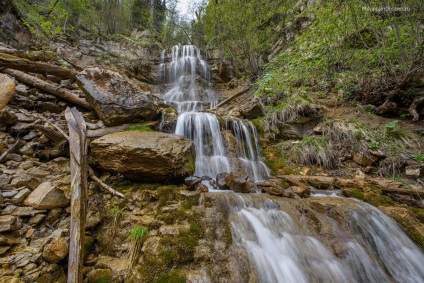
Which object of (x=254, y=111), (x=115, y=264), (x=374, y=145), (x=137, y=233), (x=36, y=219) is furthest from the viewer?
(x=254, y=111)

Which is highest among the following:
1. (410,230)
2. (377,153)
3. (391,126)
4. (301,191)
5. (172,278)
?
(391,126)

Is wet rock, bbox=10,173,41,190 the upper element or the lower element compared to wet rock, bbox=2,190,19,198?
upper

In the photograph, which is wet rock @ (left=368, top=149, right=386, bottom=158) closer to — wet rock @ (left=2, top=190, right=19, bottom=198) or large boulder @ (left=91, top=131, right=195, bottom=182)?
large boulder @ (left=91, top=131, right=195, bottom=182)

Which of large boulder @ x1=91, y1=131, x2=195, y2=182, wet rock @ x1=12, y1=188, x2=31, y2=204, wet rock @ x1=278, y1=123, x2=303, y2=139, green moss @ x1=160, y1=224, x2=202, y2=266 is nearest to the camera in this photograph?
green moss @ x1=160, y1=224, x2=202, y2=266

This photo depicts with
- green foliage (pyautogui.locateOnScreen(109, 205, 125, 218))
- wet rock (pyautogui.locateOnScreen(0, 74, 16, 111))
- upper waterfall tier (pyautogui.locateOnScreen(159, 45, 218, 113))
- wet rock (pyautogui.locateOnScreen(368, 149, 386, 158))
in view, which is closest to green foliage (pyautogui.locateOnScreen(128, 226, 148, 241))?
green foliage (pyautogui.locateOnScreen(109, 205, 125, 218))

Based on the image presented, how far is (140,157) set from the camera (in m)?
3.03

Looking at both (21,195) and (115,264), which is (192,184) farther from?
(21,195)

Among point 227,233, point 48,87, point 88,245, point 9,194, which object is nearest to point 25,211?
point 9,194

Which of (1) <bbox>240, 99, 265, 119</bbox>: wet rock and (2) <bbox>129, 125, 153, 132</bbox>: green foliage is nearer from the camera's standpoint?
(2) <bbox>129, 125, 153, 132</bbox>: green foliage

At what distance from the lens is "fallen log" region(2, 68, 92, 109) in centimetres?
409

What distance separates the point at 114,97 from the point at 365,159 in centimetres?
685

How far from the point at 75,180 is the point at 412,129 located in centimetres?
850

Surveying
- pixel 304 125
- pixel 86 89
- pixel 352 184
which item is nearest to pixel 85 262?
pixel 86 89

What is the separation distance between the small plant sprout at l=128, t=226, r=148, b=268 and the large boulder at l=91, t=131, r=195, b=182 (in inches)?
39.1
